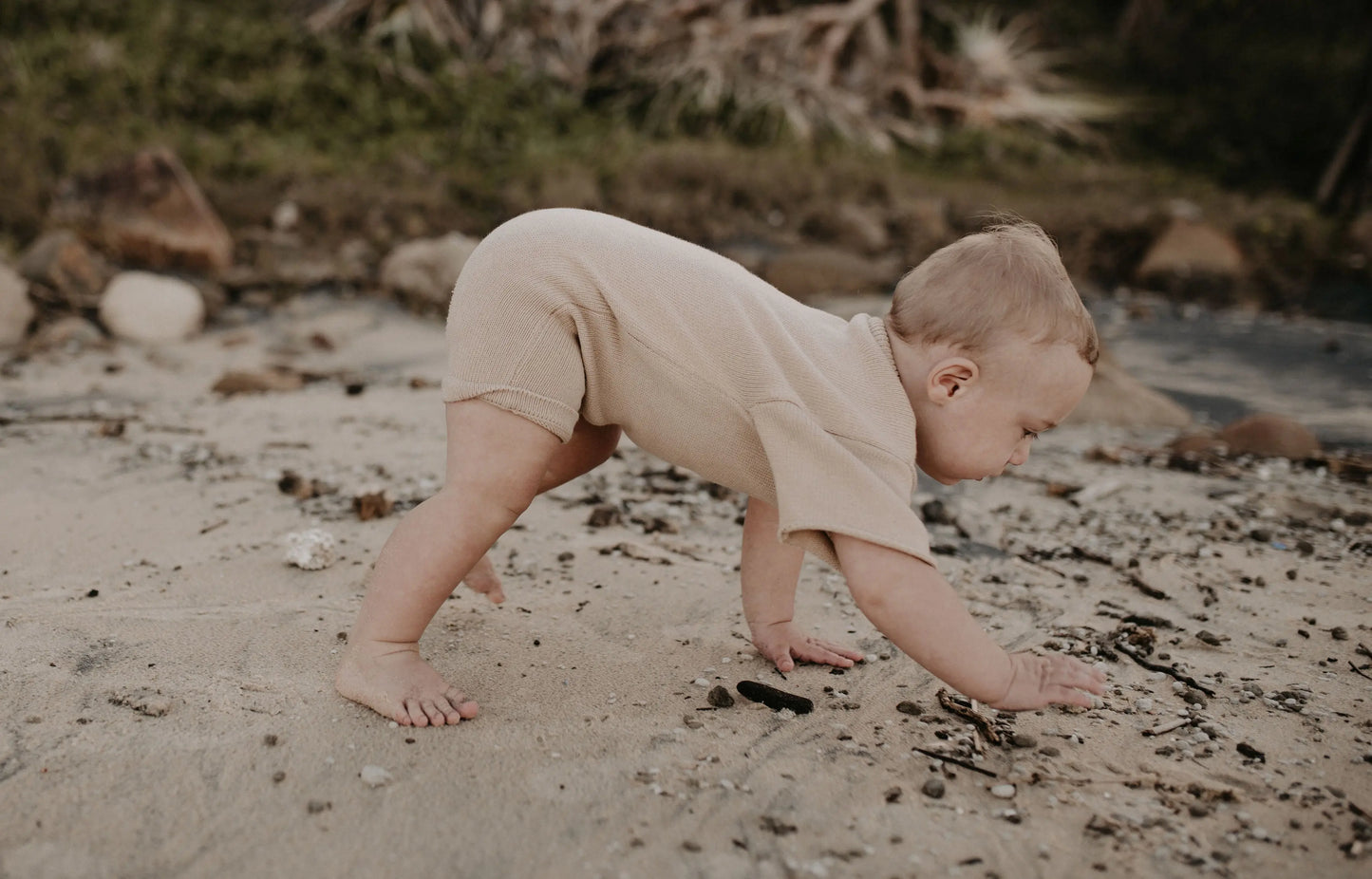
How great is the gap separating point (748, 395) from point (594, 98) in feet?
27.7

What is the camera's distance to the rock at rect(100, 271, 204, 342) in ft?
19.1

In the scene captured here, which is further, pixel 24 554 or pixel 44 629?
pixel 24 554

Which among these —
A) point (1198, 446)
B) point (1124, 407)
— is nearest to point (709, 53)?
point (1124, 407)

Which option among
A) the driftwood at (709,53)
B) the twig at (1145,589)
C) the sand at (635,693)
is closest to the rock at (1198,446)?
the sand at (635,693)

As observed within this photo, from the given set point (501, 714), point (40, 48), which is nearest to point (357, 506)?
point (501, 714)

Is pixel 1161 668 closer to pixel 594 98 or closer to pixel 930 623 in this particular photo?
pixel 930 623

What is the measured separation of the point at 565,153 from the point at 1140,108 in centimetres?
641

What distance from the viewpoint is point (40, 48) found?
345 inches

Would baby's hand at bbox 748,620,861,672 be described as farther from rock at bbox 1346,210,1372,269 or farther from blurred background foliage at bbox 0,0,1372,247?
rock at bbox 1346,210,1372,269

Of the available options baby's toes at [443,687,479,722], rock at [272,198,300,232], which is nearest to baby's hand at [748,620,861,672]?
baby's toes at [443,687,479,722]

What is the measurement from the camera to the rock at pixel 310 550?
2980 mm

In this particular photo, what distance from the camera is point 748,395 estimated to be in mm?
2178

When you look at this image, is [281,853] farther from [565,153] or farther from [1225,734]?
[565,153]

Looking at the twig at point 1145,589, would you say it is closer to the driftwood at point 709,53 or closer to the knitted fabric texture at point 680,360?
the knitted fabric texture at point 680,360
